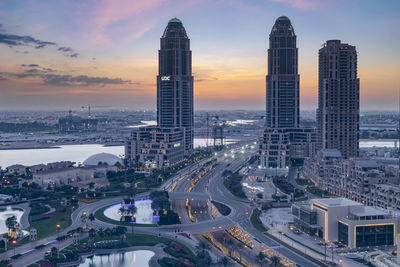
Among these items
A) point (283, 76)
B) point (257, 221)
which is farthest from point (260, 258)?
point (283, 76)

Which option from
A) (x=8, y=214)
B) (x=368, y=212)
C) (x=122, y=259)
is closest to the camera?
(x=122, y=259)

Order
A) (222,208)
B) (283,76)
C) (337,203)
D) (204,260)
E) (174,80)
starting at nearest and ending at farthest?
(204,260)
(337,203)
(222,208)
(283,76)
(174,80)

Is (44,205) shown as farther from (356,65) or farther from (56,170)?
(356,65)

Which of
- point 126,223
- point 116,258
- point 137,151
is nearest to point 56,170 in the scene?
point 137,151

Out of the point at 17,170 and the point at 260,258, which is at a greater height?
the point at 17,170

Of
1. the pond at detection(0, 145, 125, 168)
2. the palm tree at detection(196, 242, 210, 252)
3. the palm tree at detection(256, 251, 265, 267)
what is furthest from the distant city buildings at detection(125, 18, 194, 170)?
the palm tree at detection(256, 251, 265, 267)

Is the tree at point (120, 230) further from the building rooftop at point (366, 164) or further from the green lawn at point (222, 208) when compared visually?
the building rooftop at point (366, 164)

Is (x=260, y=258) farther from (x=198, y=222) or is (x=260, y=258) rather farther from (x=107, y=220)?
(x=107, y=220)

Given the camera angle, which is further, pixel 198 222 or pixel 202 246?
pixel 198 222
